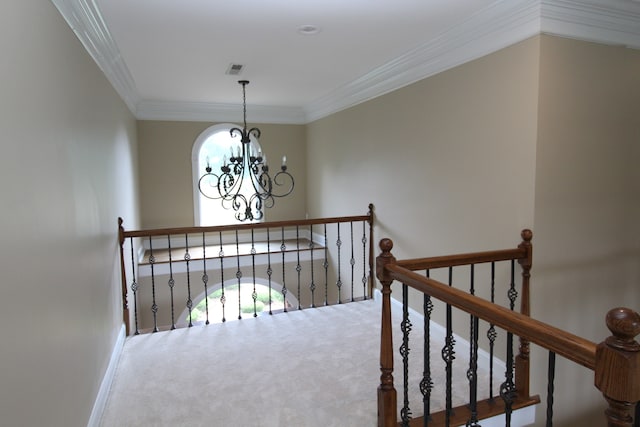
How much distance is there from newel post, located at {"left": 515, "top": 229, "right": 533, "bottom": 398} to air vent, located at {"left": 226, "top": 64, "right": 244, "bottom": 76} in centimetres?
285

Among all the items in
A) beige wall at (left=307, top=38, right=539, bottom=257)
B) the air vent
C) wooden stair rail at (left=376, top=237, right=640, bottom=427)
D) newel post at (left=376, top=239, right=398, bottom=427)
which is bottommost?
newel post at (left=376, top=239, right=398, bottom=427)

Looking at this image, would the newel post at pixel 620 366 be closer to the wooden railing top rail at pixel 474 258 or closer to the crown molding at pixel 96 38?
the wooden railing top rail at pixel 474 258

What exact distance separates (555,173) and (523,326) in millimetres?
1679

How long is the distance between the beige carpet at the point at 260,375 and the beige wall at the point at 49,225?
31 cm

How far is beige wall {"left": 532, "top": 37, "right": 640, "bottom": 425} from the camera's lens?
8.18ft

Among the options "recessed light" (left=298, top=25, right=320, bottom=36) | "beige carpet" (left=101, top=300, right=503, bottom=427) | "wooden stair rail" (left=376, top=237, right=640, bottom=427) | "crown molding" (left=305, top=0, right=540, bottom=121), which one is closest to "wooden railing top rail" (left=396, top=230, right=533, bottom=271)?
"wooden stair rail" (left=376, top=237, right=640, bottom=427)

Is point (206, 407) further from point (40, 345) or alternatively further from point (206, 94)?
point (206, 94)

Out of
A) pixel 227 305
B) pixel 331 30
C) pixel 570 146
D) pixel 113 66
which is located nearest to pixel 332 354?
pixel 570 146

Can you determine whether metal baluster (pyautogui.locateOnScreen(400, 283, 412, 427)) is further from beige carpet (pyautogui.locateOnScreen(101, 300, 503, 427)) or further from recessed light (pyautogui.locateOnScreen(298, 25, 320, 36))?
recessed light (pyautogui.locateOnScreen(298, 25, 320, 36))

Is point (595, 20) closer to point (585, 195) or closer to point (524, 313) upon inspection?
point (585, 195)

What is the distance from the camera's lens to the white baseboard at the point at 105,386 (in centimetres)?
217

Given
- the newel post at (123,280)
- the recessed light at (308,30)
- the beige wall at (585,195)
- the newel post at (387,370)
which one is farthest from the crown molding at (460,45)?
the newel post at (123,280)

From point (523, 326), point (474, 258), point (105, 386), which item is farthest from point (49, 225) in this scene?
point (474, 258)

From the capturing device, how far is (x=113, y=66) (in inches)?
130
